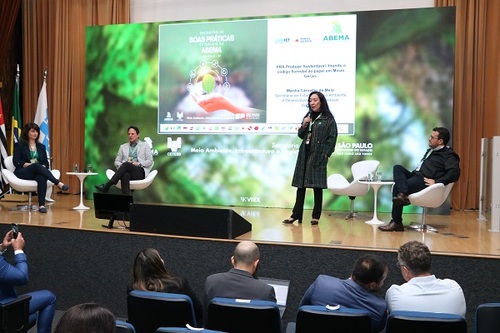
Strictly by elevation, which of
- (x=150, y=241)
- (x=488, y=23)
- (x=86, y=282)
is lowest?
(x=86, y=282)

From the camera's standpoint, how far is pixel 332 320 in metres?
2.27

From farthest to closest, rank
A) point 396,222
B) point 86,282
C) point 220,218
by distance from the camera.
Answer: point 396,222 < point 86,282 < point 220,218

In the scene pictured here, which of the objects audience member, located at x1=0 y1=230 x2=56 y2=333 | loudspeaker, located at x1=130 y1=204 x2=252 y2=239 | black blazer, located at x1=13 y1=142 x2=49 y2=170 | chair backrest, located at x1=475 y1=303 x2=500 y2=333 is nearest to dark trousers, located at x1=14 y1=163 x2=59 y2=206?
black blazer, located at x1=13 y1=142 x2=49 y2=170

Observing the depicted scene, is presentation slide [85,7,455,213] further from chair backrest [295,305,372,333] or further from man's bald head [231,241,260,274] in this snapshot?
chair backrest [295,305,372,333]

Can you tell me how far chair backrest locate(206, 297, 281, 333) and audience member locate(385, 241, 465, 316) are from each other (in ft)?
2.13

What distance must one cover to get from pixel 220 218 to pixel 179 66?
14.1 ft

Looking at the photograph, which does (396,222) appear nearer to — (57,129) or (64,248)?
(64,248)

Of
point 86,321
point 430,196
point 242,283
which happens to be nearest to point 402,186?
point 430,196

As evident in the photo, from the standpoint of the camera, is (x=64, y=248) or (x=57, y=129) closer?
(x=64, y=248)

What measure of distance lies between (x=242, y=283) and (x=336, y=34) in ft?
17.8

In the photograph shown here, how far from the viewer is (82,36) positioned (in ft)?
30.6

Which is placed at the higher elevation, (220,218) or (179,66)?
(179,66)

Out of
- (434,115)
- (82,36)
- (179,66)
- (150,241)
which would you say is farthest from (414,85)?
(82,36)

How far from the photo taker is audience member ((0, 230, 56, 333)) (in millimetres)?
→ 2918
